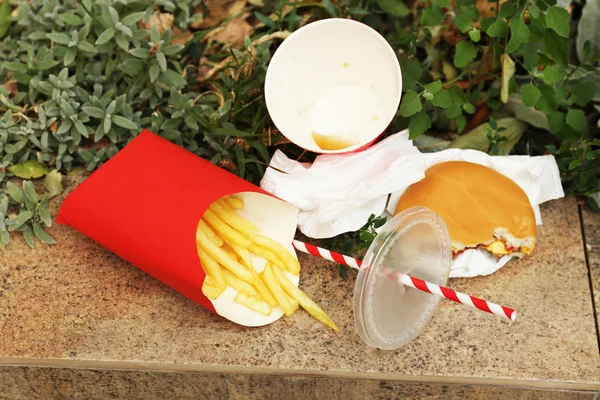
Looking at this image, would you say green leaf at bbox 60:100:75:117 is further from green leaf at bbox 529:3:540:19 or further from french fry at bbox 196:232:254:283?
green leaf at bbox 529:3:540:19

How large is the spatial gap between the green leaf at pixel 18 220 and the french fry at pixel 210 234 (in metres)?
0.62

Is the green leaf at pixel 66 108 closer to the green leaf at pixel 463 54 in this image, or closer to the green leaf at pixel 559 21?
the green leaf at pixel 463 54

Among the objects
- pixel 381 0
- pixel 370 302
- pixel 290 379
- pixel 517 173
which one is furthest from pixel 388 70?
pixel 290 379

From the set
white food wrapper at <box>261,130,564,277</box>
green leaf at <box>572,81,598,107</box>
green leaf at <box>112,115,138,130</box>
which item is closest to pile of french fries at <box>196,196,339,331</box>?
white food wrapper at <box>261,130,564,277</box>

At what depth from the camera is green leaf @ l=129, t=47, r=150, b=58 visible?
2488 mm

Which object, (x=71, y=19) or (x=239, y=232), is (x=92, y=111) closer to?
(x=71, y=19)

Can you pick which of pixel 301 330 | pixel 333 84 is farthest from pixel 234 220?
pixel 333 84

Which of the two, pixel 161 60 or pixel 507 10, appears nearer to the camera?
pixel 507 10

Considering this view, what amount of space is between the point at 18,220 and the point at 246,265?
773mm

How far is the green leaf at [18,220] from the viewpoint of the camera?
2264 mm

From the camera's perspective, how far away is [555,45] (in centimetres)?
221

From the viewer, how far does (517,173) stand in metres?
2.32

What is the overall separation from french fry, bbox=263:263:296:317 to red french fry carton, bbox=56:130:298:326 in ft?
0.14

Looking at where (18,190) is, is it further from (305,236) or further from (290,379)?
(290,379)
